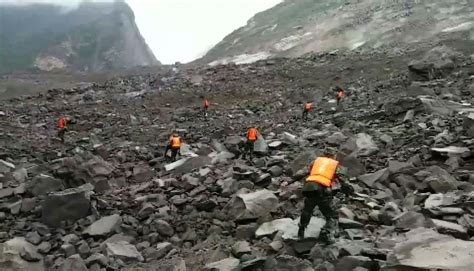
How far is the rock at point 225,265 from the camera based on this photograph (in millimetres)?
6703

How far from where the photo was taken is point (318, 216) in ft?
26.4

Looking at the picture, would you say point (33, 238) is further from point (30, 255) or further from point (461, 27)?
point (461, 27)

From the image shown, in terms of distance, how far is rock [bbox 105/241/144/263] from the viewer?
26.9ft

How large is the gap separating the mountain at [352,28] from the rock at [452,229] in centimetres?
2978

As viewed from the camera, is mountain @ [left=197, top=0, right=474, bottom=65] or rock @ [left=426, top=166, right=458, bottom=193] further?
mountain @ [left=197, top=0, right=474, bottom=65]

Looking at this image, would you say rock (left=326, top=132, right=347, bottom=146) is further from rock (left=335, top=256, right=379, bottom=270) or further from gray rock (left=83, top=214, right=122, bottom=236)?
rock (left=335, top=256, right=379, bottom=270)

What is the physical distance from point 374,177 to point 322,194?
10.4 feet

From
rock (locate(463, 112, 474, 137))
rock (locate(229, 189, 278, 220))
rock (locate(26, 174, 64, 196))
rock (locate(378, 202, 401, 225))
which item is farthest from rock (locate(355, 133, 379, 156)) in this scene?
rock (locate(26, 174, 64, 196))

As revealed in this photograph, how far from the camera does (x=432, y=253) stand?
5.71 m

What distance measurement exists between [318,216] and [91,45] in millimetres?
74599

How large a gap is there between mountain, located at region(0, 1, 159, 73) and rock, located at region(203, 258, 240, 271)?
64248 mm

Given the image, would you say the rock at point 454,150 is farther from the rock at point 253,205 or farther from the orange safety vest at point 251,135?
the orange safety vest at point 251,135

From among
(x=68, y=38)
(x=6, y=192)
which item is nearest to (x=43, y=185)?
(x=6, y=192)

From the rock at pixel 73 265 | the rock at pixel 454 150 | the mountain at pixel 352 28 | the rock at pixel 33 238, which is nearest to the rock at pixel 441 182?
the rock at pixel 454 150
